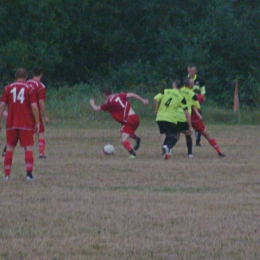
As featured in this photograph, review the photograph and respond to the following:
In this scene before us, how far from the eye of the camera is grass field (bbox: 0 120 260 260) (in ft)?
20.3

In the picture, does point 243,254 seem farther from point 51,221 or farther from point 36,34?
point 36,34

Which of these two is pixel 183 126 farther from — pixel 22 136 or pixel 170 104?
pixel 22 136

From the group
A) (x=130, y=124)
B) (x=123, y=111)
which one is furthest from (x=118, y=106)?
(x=130, y=124)

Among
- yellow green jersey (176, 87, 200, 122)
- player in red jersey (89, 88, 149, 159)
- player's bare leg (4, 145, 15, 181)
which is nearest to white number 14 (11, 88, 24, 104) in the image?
player's bare leg (4, 145, 15, 181)

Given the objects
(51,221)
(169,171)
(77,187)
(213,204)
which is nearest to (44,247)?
(51,221)

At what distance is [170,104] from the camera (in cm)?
1382

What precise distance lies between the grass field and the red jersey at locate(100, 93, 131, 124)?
0.80m

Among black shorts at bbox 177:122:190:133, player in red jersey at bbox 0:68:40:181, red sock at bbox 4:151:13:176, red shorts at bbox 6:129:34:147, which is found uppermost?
player in red jersey at bbox 0:68:40:181

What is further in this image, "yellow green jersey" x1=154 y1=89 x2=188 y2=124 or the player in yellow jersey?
the player in yellow jersey

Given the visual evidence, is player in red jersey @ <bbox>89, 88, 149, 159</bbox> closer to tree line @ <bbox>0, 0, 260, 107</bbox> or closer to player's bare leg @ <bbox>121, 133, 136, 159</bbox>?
player's bare leg @ <bbox>121, 133, 136, 159</bbox>

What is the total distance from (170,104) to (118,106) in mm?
1000

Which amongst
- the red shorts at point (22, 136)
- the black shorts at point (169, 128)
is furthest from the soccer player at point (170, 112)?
the red shorts at point (22, 136)

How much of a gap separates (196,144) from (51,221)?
33.1 feet

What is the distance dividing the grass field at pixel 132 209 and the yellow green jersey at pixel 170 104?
79 cm
